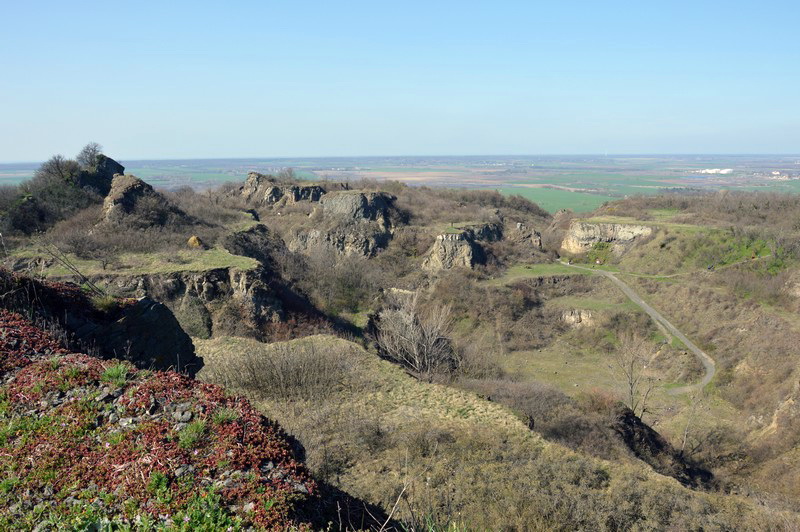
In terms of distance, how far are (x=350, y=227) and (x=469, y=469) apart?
38526 millimetres

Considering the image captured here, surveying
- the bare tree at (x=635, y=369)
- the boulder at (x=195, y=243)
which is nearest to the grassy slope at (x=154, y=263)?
the boulder at (x=195, y=243)

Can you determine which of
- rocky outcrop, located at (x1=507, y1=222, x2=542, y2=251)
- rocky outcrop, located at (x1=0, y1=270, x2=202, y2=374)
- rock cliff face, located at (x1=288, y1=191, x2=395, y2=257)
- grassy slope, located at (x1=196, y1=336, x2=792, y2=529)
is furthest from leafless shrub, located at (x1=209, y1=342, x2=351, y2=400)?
rocky outcrop, located at (x1=507, y1=222, x2=542, y2=251)

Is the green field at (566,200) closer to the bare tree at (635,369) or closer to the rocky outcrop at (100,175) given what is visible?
the bare tree at (635,369)

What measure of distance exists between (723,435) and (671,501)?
13.3 meters

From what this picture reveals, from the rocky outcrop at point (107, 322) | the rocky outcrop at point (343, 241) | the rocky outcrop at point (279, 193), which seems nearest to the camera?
the rocky outcrop at point (107, 322)

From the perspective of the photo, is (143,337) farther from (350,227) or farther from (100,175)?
(350,227)

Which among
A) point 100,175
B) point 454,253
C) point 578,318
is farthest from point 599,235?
point 100,175

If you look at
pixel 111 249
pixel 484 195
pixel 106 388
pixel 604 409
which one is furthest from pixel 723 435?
pixel 484 195

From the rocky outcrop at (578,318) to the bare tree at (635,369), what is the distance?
328 centimetres

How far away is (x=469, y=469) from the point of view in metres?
10.8

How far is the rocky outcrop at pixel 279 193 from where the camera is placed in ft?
191

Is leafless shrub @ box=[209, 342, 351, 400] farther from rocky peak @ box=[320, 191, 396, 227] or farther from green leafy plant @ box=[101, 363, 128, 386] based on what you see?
rocky peak @ box=[320, 191, 396, 227]

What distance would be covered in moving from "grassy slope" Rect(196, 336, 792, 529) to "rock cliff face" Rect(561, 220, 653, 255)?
4008 cm

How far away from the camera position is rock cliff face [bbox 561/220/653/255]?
4872cm
